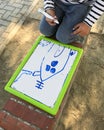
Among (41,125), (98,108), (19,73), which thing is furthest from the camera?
(98,108)

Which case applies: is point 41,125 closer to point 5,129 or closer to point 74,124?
point 5,129

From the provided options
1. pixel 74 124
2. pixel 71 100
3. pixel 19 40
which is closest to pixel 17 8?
pixel 19 40

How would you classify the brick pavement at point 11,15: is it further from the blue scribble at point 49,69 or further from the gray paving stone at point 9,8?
the blue scribble at point 49,69

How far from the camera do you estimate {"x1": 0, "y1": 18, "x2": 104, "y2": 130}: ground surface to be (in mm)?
3150

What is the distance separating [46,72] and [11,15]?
2.01 m

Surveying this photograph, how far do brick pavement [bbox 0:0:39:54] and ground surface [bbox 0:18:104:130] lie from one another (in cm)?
9

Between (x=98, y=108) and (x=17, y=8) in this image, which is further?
(x=17, y=8)

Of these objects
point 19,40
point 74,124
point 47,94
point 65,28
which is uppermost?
point 65,28

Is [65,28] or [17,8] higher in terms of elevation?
[65,28]

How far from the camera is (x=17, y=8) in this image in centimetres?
450

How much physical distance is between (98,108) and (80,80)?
0.46 m

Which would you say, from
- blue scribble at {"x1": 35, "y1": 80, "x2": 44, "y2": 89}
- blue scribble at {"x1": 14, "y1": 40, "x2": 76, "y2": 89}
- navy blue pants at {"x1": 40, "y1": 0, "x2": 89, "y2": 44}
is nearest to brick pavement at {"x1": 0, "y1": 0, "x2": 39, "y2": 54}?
navy blue pants at {"x1": 40, "y1": 0, "x2": 89, "y2": 44}

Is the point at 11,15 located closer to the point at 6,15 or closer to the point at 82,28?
the point at 6,15

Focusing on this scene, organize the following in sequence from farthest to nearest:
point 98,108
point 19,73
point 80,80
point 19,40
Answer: point 19,40 → point 80,80 → point 98,108 → point 19,73
